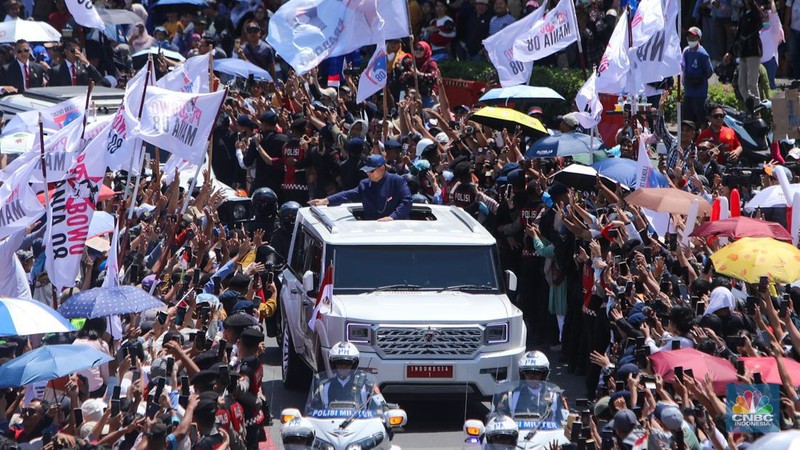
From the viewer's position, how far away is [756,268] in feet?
40.9

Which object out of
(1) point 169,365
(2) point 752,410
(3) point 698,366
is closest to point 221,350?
(1) point 169,365

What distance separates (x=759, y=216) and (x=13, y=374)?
7746mm

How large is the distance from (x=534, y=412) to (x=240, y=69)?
13.5m

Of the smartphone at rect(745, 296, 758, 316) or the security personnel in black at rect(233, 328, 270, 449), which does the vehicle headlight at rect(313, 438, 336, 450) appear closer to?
the security personnel in black at rect(233, 328, 270, 449)

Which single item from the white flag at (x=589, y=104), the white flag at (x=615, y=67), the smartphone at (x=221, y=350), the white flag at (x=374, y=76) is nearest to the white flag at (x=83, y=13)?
the white flag at (x=374, y=76)

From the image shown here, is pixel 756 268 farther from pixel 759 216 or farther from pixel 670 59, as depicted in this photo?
pixel 670 59

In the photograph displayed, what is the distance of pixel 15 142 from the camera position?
1933 cm

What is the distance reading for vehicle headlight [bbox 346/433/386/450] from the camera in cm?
1217

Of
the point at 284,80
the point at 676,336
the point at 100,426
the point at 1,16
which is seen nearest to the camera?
the point at 100,426

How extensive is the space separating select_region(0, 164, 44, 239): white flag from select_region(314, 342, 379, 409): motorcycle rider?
10.3 ft

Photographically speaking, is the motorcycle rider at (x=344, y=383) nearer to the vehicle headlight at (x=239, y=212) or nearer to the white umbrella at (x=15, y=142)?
the vehicle headlight at (x=239, y=212)

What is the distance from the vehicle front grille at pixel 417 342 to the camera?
571 inches

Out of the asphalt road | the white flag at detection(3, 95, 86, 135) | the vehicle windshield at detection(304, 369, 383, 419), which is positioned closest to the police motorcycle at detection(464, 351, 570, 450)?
the vehicle windshield at detection(304, 369, 383, 419)

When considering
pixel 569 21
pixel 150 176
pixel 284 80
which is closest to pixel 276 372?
pixel 150 176
